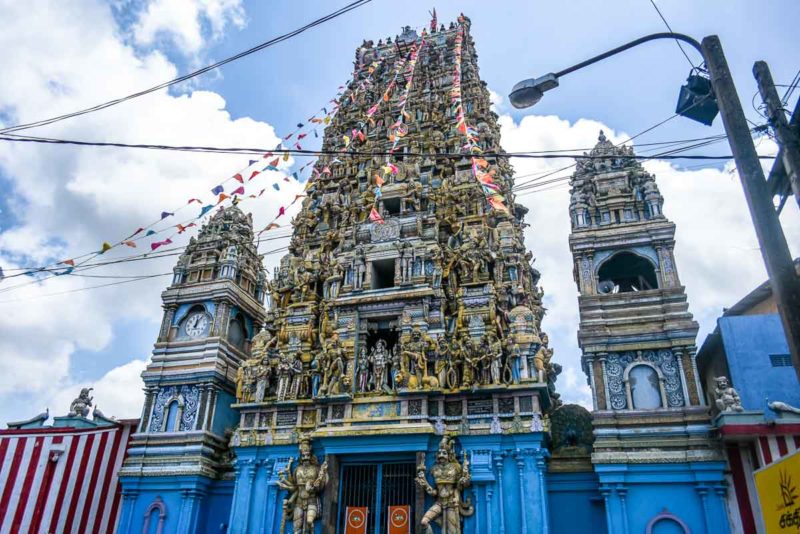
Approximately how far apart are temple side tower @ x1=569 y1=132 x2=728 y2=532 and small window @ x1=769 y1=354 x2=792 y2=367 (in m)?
2.15

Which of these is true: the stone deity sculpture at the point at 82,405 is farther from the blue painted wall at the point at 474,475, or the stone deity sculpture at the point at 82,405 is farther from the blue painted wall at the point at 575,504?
the blue painted wall at the point at 575,504

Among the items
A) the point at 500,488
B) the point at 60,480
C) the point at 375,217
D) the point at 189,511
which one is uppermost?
the point at 375,217

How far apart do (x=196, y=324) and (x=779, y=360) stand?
19332 millimetres

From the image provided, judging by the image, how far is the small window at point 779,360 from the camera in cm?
1691

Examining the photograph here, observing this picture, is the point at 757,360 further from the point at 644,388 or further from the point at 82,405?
the point at 82,405

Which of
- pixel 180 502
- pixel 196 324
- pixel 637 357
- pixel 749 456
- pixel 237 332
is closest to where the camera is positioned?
pixel 749 456

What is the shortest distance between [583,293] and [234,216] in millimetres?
15032

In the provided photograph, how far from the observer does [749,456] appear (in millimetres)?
15492

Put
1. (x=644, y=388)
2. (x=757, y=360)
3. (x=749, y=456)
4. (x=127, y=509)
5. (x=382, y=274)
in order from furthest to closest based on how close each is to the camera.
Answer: (x=382, y=274) < (x=127, y=509) < (x=644, y=388) < (x=757, y=360) < (x=749, y=456)

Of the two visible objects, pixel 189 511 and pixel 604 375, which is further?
pixel 189 511

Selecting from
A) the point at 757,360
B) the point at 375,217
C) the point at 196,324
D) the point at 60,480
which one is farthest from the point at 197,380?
the point at 757,360

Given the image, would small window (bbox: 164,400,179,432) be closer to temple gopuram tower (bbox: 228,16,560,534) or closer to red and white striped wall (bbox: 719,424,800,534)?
temple gopuram tower (bbox: 228,16,560,534)

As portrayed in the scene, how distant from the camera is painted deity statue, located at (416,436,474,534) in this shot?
633 inches

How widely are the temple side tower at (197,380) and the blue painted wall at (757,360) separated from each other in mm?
16172
